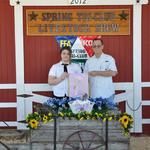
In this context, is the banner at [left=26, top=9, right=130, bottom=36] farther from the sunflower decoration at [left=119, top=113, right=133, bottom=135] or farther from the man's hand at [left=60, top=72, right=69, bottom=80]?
the sunflower decoration at [left=119, top=113, right=133, bottom=135]

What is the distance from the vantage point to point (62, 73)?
7355 millimetres

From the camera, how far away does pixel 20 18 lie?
321 inches

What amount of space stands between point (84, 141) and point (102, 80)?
5.36 ft

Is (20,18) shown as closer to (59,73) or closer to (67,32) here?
(67,32)

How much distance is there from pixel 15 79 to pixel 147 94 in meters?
2.14

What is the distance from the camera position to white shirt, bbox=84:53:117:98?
750 centimetres

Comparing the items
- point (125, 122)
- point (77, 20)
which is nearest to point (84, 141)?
point (125, 122)

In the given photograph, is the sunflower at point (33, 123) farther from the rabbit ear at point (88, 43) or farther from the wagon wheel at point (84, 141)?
the rabbit ear at point (88, 43)

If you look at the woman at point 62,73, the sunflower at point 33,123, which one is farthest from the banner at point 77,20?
the sunflower at point 33,123

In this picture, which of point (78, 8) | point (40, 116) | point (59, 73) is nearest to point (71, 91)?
point (59, 73)

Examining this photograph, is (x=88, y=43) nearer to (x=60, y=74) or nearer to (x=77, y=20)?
(x=77, y=20)

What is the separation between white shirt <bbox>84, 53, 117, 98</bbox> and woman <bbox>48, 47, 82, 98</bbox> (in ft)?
0.88

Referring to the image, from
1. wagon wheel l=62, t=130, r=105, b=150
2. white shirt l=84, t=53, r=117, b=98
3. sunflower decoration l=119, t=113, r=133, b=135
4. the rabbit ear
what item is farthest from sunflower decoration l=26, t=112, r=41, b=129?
the rabbit ear

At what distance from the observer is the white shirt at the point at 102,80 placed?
7500mm
